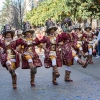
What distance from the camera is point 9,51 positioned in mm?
10062

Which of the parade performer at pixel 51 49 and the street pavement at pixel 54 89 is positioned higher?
the parade performer at pixel 51 49

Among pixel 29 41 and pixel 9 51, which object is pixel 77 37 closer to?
pixel 29 41

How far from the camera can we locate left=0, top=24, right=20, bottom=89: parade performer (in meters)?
9.98

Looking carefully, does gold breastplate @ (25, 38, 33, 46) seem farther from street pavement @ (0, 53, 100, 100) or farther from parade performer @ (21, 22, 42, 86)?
street pavement @ (0, 53, 100, 100)

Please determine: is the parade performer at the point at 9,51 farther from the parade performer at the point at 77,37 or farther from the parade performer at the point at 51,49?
the parade performer at the point at 77,37

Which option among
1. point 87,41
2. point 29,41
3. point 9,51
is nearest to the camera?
point 9,51

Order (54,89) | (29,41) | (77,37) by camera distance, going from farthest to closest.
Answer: (77,37) → (29,41) → (54,89)

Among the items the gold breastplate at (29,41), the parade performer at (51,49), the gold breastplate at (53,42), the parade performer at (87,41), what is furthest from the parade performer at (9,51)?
the parade performer at (87,41)

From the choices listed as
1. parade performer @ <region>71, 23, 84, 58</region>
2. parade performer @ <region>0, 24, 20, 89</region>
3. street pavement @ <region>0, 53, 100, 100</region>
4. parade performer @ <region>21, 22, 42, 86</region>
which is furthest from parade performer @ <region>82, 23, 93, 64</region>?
parade performer @ <region>0, 24, 20, 89</region>

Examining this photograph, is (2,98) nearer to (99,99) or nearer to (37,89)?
(37,89)

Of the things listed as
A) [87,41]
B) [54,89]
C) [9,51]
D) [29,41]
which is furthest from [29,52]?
[87,41]

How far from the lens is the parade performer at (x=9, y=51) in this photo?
32.7 ft

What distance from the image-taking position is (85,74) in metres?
12.6

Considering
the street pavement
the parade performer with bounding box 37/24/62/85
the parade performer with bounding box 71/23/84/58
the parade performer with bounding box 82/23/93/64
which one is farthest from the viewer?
the parade performer with bounding box 82/23/93/64
